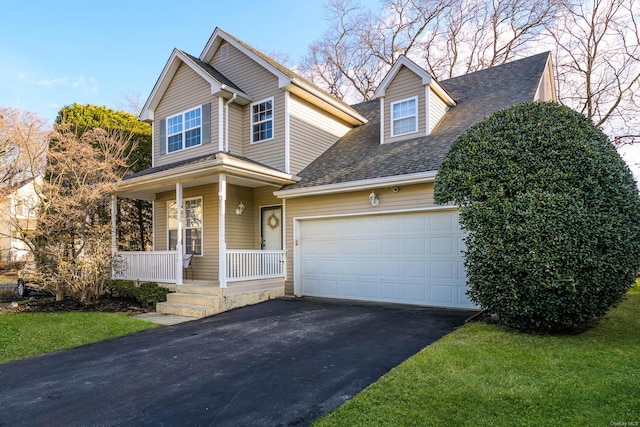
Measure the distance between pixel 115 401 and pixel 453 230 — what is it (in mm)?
6646

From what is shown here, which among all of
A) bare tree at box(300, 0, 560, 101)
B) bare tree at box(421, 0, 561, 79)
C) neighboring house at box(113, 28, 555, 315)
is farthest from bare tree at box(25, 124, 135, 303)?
bare tree at box(421, 0, 561, 79)

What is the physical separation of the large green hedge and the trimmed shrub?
7.23 metres

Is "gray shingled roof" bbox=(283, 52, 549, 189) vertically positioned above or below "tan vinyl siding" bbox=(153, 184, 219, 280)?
above

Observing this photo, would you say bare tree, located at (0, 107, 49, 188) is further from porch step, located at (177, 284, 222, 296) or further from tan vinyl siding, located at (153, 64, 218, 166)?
porch step, located at (177, 284, 222, 296)

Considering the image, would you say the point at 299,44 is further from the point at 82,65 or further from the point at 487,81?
the point at 487,81

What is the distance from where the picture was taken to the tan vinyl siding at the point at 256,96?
1095 centimetres

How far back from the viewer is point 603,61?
17.8 metres

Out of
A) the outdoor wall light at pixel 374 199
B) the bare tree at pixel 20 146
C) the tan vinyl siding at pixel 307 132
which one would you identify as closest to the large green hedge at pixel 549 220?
the outdoor wall light at pixel 374 199

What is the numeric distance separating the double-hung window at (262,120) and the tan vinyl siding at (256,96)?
134mm

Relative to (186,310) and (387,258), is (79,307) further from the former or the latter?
(387,258)

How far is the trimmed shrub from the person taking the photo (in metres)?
9.30

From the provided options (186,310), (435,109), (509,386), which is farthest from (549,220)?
(186,310)

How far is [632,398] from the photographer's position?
10.9 ft

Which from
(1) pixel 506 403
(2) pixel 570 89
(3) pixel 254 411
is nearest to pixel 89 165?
(3) pixel 254 411
